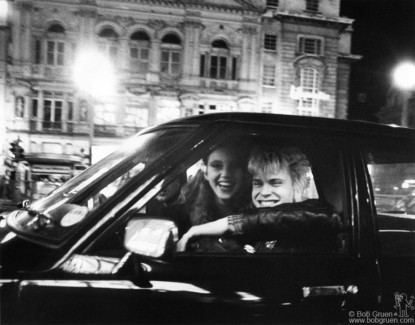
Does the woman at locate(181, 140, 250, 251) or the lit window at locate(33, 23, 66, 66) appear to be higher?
the lit window at locate(33, 23, 66, 66)

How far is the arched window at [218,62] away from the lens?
30609 millimetres

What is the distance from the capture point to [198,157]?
5.98 ft

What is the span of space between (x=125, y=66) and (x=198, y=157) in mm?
29576

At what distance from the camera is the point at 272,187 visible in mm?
2066

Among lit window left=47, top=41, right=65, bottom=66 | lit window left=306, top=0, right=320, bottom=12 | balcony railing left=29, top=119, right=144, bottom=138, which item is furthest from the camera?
lit window left=306, top=0, right=320, bottom=12

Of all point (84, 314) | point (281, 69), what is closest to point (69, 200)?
point (84, 314)

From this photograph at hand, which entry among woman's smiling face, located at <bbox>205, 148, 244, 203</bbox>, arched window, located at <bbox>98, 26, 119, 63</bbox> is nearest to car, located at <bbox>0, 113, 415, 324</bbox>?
woman's smiling face, located at <bbox>205, 148, 244, 203</bbox>

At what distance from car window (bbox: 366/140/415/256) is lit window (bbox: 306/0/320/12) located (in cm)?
3402

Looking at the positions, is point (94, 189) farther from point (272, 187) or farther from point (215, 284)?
point (272, 187)

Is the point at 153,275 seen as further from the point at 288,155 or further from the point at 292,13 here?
the point at 292,13

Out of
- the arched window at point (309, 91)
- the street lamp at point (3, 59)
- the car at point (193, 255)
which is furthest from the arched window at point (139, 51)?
the car at point (193, 255)

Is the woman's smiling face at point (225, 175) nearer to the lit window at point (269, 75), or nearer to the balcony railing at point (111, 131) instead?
the balcony railing at point (111, 131)

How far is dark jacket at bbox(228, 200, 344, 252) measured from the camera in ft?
6.24

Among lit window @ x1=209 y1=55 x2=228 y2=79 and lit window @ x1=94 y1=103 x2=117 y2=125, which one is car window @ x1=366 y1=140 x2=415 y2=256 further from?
lit window @ x1=209 y1=55 x2=228 y2=79
